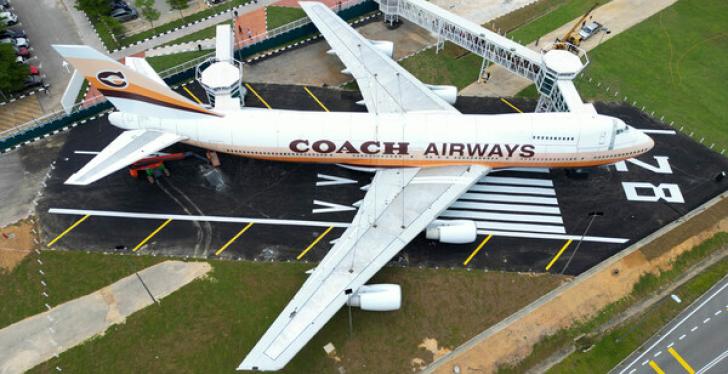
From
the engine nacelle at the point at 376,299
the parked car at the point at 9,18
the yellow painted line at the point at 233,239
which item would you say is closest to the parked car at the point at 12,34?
the parked car at the point at 9,18

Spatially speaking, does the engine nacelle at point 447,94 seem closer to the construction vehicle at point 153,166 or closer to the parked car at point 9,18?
the construction vehicle at point 153,166

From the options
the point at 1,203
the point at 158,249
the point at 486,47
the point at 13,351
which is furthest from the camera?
the point at 486,47

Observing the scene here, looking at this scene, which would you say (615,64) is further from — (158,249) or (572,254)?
(158,249)

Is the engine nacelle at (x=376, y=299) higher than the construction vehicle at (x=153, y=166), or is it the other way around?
the construction vehicle at (x=153, y=166)

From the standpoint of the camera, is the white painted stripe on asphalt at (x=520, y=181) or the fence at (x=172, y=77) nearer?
the white painted stripe on asphalt at (x=520, y=181)

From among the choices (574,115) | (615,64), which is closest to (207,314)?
(574,115)

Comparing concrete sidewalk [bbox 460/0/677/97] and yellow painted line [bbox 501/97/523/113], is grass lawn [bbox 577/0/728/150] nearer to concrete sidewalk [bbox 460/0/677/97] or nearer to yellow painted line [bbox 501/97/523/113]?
concrete sidewalk [bbox 460/0/677/97]

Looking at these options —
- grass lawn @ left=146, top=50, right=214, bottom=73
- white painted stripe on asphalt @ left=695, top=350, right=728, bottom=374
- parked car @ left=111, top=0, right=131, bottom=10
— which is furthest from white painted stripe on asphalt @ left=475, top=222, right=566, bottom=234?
parked car @ left=111, top=0, right=131, bottom=10
